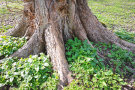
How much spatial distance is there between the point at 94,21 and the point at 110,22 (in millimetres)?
3129

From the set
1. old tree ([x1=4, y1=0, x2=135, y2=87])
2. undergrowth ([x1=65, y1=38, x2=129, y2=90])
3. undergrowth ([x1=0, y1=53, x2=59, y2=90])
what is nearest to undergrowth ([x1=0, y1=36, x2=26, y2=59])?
old tree ([x1=4, y1=0, x2=135, y2=87])

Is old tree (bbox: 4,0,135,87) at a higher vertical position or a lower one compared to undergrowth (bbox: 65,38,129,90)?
higher

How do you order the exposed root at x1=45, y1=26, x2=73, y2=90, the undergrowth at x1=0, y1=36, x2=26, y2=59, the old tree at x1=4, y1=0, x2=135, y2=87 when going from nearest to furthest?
the exposed root at x1=45, y1=26, x2=73, y2=90, the old tree at x1=4, y1=0, x2=135, y2=87, the undergrowth at x1=0, y1=36, x2=26, y2=59

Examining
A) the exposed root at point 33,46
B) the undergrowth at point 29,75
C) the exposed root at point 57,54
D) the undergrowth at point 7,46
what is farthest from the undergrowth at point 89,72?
the undergrowth at point 7,46

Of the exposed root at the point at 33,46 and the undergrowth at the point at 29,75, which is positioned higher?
the exposed root at the point at 33,46

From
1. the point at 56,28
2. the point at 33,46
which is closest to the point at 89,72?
the point at 56,28

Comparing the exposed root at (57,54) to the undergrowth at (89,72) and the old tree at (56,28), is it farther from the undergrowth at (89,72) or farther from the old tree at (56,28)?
the undergrowth at (89,72)

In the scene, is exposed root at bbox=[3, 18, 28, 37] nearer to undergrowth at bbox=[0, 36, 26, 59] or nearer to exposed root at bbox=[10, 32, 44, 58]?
undergrowth at bbox=[0, 36, 26, 59]

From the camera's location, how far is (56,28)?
10.3 ft

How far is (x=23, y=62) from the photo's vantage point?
2.78 meters

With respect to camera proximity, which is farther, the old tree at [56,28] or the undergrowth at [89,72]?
the old tree at [56,28]

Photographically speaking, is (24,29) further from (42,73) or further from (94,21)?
(94,21)

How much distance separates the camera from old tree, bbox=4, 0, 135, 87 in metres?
2.88

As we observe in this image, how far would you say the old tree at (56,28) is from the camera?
2.88 m
